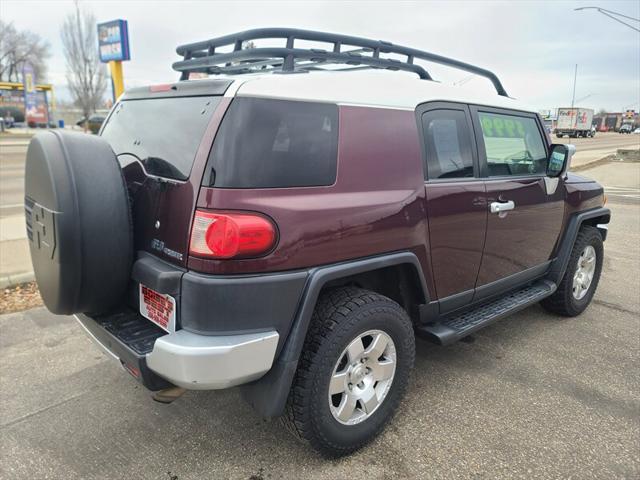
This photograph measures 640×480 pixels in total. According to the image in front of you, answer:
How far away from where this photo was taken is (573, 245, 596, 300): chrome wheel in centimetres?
436

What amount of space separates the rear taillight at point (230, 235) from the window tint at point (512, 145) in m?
1.86

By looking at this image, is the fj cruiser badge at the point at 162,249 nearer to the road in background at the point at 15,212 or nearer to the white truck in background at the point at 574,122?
the road in background at the point at 15,212

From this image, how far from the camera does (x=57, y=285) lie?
87.6 inches

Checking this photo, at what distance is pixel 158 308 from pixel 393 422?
149cm

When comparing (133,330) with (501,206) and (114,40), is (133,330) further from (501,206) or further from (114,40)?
(114,40)

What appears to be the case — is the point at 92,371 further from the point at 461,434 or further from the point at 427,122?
the point at 427,122

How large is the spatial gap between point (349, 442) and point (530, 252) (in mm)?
2132

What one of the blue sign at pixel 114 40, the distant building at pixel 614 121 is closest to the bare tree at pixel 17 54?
the blue sign at pixel 114 40

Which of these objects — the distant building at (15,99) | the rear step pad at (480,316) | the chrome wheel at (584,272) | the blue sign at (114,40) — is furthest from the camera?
the distant building at (15,99)

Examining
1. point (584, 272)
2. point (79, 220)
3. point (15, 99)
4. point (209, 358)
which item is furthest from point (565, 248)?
point (15, 99)

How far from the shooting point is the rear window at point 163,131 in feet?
7.23

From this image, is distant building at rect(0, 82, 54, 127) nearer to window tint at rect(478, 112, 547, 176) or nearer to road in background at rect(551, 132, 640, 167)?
road in background at rect(551, 132, 640, 167)

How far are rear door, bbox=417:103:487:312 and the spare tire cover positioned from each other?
1632mm

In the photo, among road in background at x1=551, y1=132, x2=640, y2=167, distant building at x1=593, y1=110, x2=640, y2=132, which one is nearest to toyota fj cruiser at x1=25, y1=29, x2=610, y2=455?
road in background at x1=551, y1=132, x2=640, y2=167
